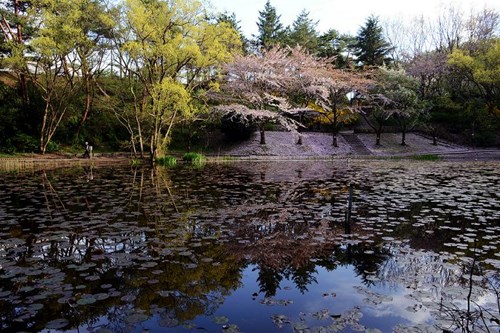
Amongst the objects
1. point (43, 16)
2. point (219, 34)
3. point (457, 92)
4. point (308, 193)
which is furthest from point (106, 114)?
point (457, 92)

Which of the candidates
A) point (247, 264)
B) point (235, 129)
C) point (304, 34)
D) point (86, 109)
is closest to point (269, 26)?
point (304, 34)

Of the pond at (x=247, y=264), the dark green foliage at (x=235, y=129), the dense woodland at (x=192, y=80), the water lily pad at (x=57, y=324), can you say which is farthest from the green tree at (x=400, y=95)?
the water lily pad at (x=57, y=324)

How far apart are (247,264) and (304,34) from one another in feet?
145

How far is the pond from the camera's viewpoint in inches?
168

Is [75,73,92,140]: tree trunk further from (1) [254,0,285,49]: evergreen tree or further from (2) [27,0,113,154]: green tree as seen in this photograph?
(1) [254,0,285,49]: evergreen tree

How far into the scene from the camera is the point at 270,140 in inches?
1388

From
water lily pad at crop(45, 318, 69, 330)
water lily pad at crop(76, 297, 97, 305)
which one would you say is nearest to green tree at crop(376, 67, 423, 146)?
water lily pad at crop(76, 297, 97, 305)

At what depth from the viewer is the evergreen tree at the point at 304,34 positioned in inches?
1725

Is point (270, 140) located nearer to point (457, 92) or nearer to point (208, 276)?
point (457, 92)

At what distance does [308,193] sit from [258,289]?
823 cm

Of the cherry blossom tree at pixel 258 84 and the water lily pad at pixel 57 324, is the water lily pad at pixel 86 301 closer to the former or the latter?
the water lily pad at pixel 57 324

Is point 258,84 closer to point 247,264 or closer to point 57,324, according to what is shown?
point 247,264

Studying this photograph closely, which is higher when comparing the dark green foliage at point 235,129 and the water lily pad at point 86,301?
the dark green foliage at point 235,129

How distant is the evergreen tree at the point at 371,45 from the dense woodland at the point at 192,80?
0.46 feet
